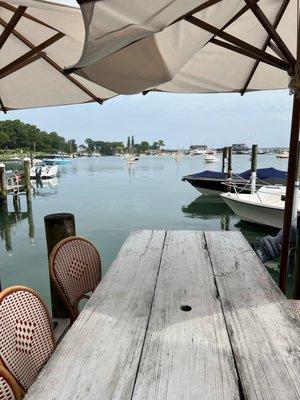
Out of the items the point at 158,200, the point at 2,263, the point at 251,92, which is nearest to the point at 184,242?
the point at 251,92

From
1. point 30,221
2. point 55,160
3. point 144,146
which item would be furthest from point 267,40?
point 144,146

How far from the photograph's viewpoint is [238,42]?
2.24 meters

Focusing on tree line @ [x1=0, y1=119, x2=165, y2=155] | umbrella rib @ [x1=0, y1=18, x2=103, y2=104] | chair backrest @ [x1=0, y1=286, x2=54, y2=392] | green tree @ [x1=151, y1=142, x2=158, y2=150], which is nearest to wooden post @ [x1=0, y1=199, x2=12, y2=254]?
umbrella rib @ [x1=0, y1=18, x2=103, y2=104]

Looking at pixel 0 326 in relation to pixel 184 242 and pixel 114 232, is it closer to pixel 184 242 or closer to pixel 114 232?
pixel 184 242

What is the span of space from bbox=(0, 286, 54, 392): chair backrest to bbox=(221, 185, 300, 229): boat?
702 centimetres

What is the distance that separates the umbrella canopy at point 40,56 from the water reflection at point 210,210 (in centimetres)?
719

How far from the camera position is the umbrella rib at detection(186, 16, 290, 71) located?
2.02m

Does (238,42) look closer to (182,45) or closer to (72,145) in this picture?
(182,45)

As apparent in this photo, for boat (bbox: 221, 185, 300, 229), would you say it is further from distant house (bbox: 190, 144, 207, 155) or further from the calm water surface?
distant house (bbox: 190, 144, 207, 155)

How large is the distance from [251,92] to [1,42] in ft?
8.51

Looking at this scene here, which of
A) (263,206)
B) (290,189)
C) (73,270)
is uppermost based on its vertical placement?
(290,189)

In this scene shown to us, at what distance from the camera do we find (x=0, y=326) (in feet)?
3.83

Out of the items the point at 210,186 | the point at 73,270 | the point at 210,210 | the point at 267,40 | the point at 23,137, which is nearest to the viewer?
the point at 73,270

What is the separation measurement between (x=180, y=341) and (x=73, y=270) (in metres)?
1.06
